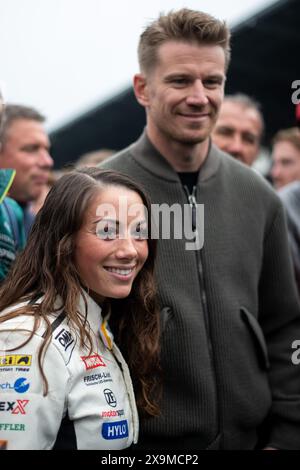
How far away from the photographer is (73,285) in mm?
2248

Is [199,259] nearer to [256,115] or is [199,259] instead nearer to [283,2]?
[256,115]

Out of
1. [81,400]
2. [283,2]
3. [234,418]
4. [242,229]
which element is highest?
[283,2]

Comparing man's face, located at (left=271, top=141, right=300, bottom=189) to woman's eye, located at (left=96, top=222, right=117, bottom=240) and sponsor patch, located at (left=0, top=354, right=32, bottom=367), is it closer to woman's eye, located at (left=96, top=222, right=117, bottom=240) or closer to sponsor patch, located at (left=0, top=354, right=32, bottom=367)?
woman's eye, located at (left=96, top=222, right=117, bottom=240)

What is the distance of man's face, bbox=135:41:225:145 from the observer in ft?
9.11

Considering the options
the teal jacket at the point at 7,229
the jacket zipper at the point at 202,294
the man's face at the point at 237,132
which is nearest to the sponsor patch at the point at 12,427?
the teal jacket at the point at 7,229

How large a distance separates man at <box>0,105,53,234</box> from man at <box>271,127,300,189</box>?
2.08 meters

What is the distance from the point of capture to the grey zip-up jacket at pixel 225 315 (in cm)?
265

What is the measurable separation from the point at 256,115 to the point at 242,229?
1996mm

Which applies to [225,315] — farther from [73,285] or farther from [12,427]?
[12,427]

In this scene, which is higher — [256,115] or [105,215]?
[256,115]

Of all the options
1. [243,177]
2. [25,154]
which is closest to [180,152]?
→ [243,177]

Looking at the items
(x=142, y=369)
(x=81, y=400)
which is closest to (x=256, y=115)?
(x=142, y=369)

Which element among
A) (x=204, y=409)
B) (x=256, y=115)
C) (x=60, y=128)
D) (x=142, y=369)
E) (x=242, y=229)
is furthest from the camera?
(x=60, y=128)

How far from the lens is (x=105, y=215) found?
91.1 inches
